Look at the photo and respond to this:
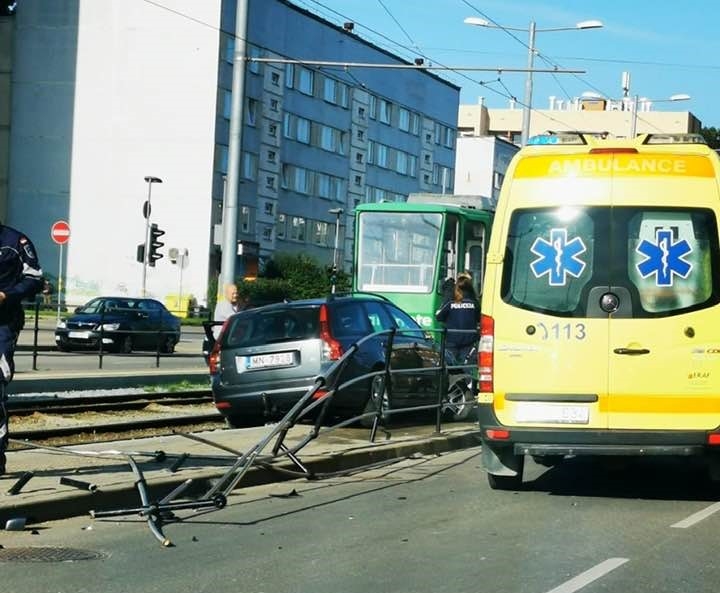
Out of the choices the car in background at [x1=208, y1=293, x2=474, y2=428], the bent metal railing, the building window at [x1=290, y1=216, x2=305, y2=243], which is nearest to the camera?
the bent metal railing

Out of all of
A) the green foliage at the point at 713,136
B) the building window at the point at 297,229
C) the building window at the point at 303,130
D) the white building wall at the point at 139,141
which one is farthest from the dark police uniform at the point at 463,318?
the green foliage at the point at 713,136

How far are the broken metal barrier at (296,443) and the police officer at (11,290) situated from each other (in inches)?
35.9

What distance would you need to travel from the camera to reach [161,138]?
6006 centimetres

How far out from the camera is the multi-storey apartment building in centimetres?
5947

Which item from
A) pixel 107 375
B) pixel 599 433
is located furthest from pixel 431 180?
pixel 599 433

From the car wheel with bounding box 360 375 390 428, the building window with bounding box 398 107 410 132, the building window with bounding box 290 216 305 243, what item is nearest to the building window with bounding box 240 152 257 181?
the building window with bounding box 290 216 305 243

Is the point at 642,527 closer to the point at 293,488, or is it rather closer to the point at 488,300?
the point at 488,300

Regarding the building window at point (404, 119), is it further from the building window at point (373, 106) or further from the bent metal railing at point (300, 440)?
the bent metal railing at point (300, 440)

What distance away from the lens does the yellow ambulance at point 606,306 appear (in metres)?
9.60

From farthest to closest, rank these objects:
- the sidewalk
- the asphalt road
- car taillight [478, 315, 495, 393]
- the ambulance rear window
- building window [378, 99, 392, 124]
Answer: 1. building window [378, 99, 392, 124]
2. car taillight [478, 315, 495, 393]
3. the ambulance rear window
4. the sidewalk
5. the asphalt road

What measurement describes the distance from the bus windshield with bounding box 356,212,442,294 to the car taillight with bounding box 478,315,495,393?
15.4 m

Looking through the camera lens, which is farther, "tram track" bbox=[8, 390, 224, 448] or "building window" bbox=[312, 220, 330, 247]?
"building window" bbox=[312, 220, 330, 247]

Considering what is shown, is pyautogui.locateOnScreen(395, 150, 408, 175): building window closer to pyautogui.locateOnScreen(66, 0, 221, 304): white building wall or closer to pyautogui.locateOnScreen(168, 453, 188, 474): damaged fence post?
pyautogui.locateOnScreen(66, 0, 221, 304): white building wall

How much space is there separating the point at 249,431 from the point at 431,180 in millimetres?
71299
